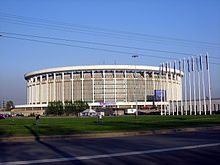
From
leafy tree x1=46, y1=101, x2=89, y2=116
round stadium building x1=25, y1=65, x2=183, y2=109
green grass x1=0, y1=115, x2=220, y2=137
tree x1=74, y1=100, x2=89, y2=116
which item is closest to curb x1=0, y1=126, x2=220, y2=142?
green grass x1=0, y1=115, x2=220, y2=137

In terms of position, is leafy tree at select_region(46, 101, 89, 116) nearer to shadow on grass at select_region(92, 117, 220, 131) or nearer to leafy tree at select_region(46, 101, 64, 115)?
leafy tree at select_region(46, 101, 64, 115)

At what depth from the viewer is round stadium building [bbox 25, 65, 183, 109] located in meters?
136

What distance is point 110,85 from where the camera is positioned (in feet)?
450

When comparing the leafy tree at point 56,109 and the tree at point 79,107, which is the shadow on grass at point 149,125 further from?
the leafy tree at point 56,109

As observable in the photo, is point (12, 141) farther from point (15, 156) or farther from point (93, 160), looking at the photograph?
point (93, 160)

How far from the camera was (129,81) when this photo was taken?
138750mm

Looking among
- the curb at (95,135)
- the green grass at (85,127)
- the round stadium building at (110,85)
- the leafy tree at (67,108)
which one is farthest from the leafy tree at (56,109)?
the curb at (95,135)

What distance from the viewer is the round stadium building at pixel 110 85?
136 metres

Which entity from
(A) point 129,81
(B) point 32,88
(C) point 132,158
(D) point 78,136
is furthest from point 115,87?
(C) point 132,158

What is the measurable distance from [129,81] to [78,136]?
119541 millimetres

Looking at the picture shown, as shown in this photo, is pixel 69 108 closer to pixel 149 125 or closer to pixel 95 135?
pixel 149 125

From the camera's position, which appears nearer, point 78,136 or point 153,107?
→ point 78,136

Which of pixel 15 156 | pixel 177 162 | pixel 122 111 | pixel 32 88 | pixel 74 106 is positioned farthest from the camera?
pixel 32 88

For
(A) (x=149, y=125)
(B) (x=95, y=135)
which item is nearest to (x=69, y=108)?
(A) (x=149, y=125)
